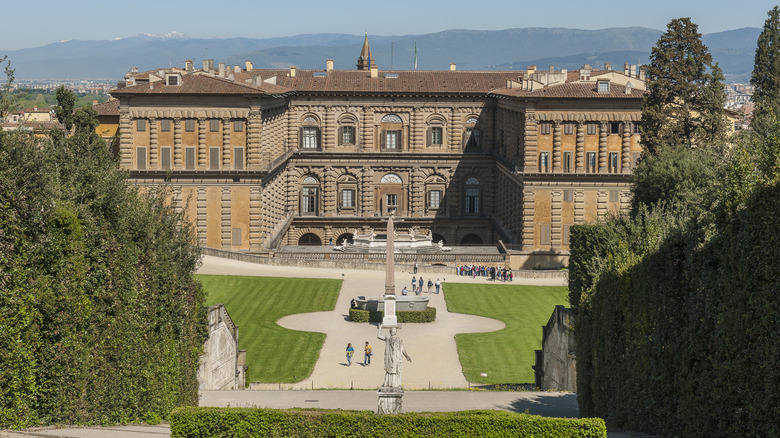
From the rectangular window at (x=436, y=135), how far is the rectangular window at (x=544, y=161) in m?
21.1

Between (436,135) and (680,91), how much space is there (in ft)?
116

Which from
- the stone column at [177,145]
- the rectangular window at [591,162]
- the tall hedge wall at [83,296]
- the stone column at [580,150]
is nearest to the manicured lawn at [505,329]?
the stone column at [580,150]

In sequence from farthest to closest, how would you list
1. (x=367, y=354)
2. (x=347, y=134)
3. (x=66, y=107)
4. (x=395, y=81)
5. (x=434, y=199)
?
(x=395, y=81), (x=434, y=199), (x=347, y=134), (x=66, y=107), (x=367, y=354)

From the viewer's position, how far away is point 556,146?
81.6m

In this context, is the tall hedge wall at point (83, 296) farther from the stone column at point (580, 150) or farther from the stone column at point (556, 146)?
the stone column at point (580, 150)

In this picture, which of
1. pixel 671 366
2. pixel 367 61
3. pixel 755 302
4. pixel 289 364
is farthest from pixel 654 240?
pixel 367 61

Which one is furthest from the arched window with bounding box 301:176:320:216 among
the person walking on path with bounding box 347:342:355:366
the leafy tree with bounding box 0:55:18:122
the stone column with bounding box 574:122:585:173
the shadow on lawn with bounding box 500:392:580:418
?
the leafy tree with bounding box 0:55:18:122

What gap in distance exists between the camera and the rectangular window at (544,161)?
81.8 meters

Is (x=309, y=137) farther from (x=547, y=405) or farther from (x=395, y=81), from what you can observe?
(x=547, y=405)

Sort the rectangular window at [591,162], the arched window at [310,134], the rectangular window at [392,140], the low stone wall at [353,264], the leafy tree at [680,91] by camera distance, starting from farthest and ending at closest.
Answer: the rectangular window at [392,140], the arched window at [310,134], the rectangular window at [591,162], the low stone wall at [353,264], the leafy tree at [680,91]

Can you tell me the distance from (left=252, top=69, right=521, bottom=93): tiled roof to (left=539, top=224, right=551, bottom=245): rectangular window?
22.3 meters

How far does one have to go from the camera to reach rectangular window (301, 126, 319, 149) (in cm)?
10012

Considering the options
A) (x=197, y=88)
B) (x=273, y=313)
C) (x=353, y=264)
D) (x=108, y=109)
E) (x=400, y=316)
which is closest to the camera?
(x=400, y=316)

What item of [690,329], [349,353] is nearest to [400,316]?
[349,353]
